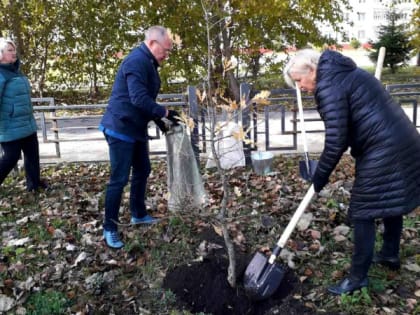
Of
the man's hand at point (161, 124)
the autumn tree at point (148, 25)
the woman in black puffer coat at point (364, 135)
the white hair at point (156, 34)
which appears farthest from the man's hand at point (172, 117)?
the autumn tree at point (148, 25)

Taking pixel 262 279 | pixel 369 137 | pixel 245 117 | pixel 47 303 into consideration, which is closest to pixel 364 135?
→ pixel 369 137

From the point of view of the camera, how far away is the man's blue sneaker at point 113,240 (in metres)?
3.78

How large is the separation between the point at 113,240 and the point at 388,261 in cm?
205

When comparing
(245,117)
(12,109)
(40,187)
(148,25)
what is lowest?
(40,187)

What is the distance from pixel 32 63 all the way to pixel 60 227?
941 centimetres

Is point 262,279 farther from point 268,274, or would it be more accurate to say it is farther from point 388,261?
point 388,261

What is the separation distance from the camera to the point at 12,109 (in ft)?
15.5

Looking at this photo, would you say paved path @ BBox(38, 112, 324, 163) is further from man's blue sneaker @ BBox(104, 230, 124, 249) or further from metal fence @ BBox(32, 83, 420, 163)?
man's blue sneaker @ BBox(104, 230, 124, 249)

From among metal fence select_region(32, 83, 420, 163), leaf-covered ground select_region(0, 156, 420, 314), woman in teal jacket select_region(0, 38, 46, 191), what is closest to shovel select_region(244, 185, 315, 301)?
leaf-covered ground select_region(0, 156, 420, 314)

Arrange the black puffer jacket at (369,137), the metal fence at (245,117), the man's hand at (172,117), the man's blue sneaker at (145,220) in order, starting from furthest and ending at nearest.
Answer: the metal fence at (245,117) → the man's blue sneaker at (145,220) → the man's hand at (172,117) → the black puffer jacket at (369,137)

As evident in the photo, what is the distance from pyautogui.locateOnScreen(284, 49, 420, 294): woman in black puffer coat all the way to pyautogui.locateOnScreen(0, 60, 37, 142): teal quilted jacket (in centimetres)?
300

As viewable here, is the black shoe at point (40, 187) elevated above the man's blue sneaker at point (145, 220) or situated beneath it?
elevated above

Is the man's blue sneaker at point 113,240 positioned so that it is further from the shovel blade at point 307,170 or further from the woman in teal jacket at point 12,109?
the woman in teal jacket at point 12,109

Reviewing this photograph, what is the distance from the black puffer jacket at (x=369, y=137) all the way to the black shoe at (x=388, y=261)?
0.64 meters
